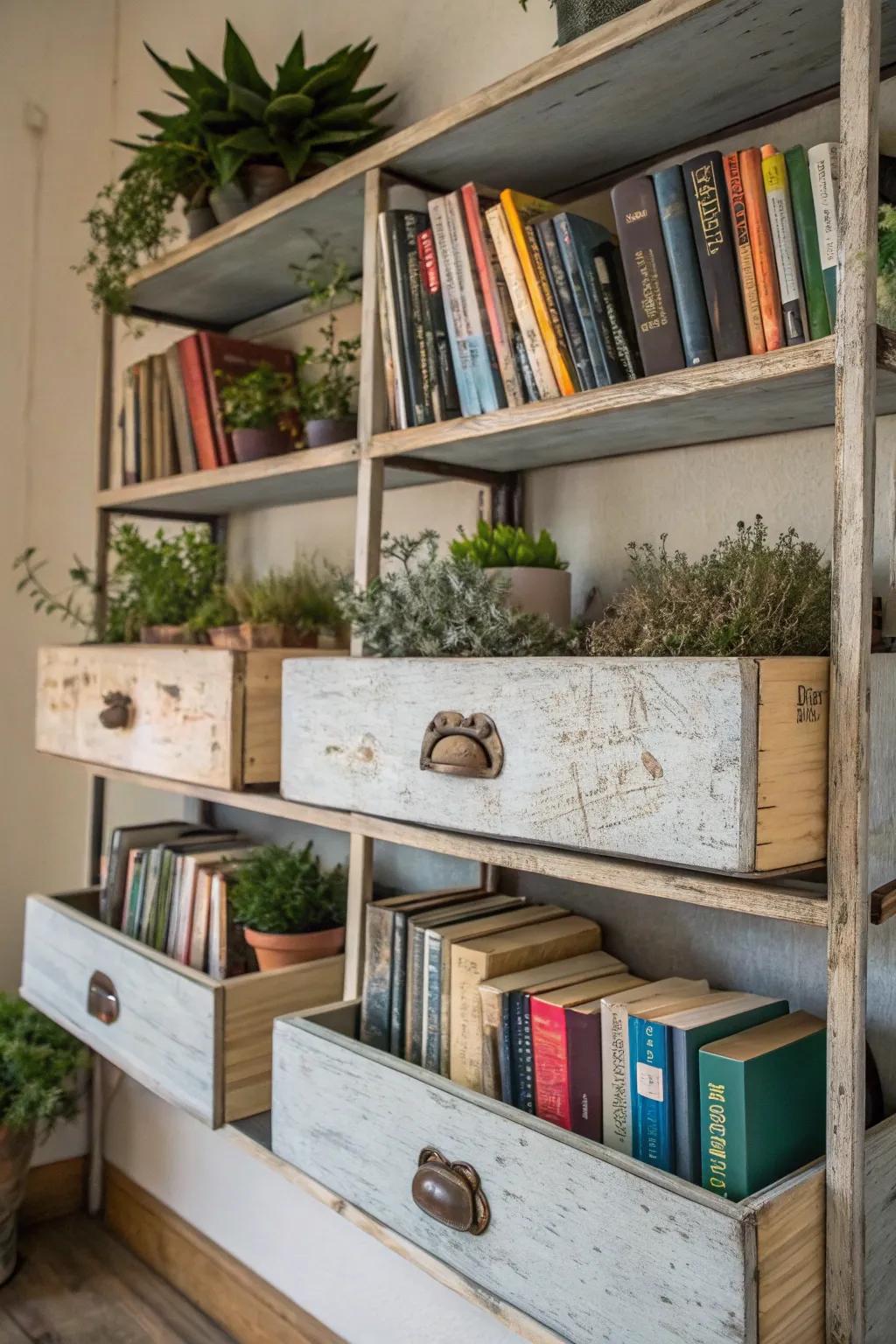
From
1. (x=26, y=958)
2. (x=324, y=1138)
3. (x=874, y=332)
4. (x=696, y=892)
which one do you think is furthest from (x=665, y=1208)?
(x=26, y=958)

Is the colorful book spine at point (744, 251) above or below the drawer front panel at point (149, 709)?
above

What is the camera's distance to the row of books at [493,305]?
3.70ft

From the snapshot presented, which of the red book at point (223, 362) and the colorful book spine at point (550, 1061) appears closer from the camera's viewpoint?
the colorful book spine at point (550, 1061)

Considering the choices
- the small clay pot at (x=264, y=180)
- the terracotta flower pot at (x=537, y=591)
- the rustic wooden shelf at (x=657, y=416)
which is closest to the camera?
the rustic wooden shelf at (x=657, y=416)

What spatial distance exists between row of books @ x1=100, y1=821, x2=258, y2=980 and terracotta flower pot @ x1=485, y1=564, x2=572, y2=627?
0.68 metres

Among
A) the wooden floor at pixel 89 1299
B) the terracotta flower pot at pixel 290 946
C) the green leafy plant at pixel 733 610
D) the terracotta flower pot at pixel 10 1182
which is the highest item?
the green leafy plant at pixel 733 610

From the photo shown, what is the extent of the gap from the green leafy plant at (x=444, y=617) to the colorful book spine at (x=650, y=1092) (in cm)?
38

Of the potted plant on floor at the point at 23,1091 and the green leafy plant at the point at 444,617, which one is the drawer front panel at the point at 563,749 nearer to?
the green leafy plant at the point at 444,617

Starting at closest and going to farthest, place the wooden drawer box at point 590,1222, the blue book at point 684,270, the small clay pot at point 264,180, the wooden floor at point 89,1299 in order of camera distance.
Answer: the wooden drawer box at point 590,1222, the blue book at point 684,270, the small clay pot at point 264,180, the wooden floor at point 89,1299

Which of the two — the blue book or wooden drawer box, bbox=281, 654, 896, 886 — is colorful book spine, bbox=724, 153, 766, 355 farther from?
wooden drawer box, bbox=281, 654, 896, 886

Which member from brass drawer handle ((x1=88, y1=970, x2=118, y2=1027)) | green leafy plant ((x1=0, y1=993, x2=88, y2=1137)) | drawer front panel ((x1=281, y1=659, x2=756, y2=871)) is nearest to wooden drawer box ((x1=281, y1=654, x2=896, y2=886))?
drawer front panel ((x1=281, y1=659, x2=756, y2=871))

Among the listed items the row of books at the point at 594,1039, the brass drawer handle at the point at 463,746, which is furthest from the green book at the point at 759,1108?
the brass drawer handle at the point at 463,746

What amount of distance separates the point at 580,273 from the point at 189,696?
80cm

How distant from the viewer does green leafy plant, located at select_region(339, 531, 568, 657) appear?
3.72 feet
